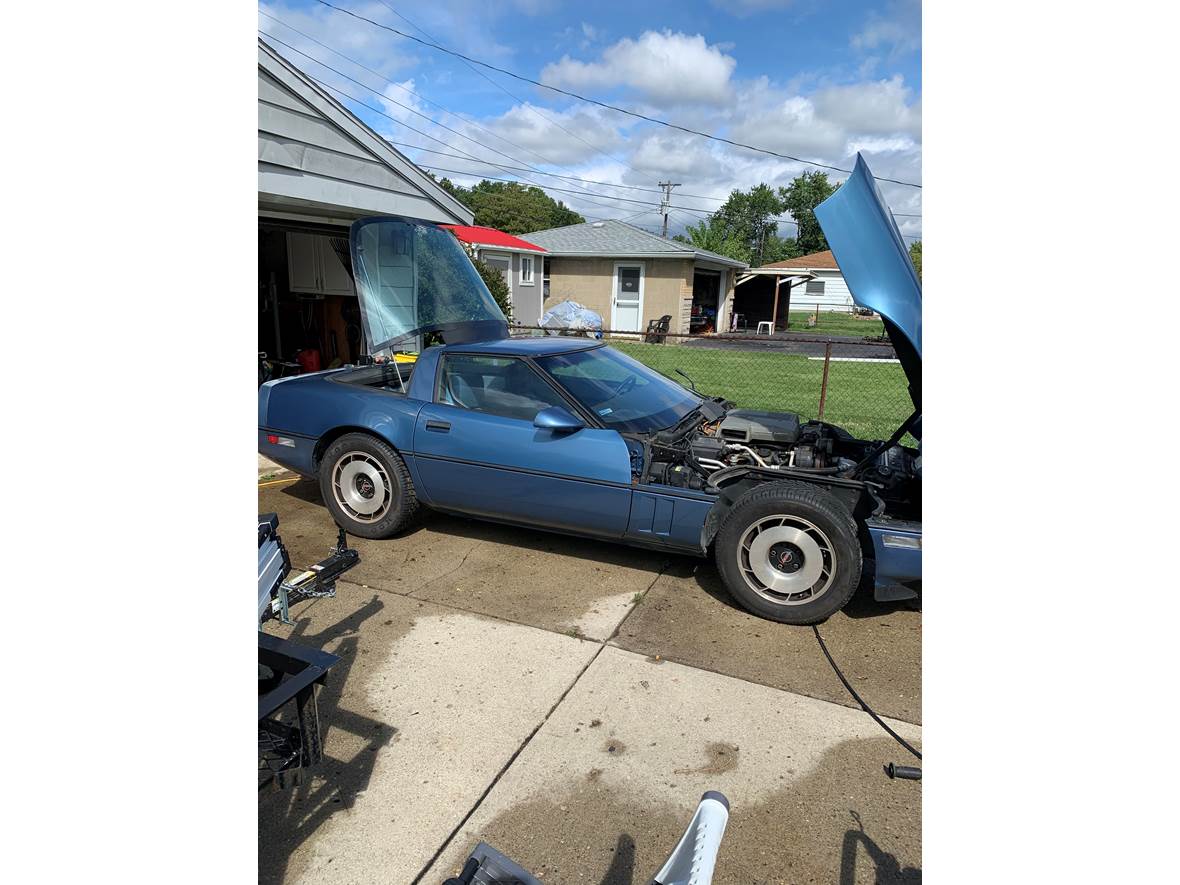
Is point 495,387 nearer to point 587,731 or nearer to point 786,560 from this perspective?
point 786,560

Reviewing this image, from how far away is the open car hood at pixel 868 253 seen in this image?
2893 millimetres

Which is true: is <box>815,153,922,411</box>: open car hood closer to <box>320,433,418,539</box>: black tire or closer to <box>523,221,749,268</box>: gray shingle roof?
<box>320,433,418,539</box>: black tire

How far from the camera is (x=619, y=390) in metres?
4.55

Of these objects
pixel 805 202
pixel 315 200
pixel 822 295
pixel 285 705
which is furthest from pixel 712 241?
pixel 285 705

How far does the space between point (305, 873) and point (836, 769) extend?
5.99 feet

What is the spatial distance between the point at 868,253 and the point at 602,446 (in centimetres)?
168

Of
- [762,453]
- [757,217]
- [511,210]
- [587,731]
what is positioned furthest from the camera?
[757,217]

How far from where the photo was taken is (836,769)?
257 centimetres

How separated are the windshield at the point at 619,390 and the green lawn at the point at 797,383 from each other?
1.68 metres

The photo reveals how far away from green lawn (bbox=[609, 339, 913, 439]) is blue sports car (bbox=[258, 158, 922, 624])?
2.28 metres

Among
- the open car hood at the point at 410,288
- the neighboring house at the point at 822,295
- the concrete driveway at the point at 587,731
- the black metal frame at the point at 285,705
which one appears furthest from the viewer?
the neighboring house at the point at 822,295

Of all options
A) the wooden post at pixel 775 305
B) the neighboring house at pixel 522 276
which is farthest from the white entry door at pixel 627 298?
the wooden post at pixel 775 305

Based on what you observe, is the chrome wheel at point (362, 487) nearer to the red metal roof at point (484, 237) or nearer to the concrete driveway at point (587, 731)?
the concrete driveway at point (587, 731)
